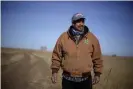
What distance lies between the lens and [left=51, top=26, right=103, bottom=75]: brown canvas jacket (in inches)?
111

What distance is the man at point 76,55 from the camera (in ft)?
9.24

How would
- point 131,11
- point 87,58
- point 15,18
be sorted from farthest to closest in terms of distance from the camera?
point 15,18, point 131,11, point 87,58

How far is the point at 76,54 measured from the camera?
9.23 feet

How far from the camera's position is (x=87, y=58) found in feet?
9.32

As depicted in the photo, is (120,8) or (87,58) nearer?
(87,58)

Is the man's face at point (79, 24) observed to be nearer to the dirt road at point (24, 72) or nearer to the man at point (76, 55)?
the man at point (76, 55)

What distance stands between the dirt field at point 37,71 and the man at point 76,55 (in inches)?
16.5

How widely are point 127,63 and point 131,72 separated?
0.33ft

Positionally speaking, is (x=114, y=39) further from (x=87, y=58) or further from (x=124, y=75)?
(x=87, y=58)

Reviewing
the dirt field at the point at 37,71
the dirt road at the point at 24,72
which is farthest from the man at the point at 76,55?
the dirt road at the point at 24,72

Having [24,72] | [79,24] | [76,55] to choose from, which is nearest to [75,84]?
[76,55]

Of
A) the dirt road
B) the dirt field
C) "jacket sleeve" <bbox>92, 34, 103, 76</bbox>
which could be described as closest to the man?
"jacket sleeve" <bbox>92, 34, 103, 76</bbox>

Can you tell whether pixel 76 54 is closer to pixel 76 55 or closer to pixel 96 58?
pixel 76 55


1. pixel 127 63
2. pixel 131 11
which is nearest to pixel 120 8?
pixel 131 11
